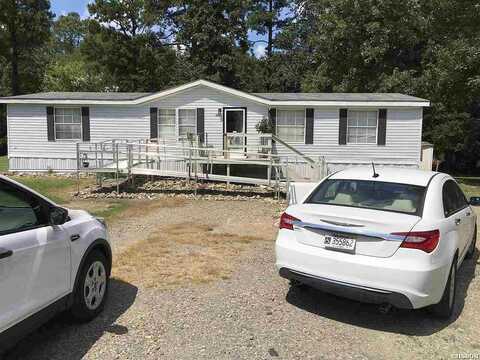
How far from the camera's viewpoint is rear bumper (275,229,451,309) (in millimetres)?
4105

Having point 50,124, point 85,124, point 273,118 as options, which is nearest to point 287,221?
point 273,118

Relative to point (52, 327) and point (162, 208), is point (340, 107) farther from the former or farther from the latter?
point (52, 327)

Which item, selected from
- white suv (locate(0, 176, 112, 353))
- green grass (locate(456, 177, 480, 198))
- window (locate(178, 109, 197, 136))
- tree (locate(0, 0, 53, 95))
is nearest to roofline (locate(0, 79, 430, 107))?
window (locate(178, 109, 197, 136))

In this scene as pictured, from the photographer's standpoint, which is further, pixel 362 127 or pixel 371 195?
pixel 362 127

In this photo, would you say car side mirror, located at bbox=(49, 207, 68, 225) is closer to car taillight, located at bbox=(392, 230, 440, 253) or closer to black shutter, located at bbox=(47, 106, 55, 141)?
car taillight, located at bbox=(392, 230, 440, 253)

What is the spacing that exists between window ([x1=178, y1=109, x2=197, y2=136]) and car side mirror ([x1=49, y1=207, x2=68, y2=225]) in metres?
14.6

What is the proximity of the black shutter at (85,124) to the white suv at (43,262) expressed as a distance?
→ 14858 millimetres

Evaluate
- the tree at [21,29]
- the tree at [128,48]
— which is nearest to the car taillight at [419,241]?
the tree at [128,48]

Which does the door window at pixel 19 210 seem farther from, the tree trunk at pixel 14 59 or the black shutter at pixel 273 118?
the tree trunk at pixel 14 59

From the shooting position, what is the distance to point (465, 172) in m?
29.8

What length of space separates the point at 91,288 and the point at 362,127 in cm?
1517

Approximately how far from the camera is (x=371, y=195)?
16.6 feet

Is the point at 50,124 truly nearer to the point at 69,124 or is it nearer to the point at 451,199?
the point at 69,124

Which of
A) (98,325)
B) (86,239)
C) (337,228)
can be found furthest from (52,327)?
(337,228)
